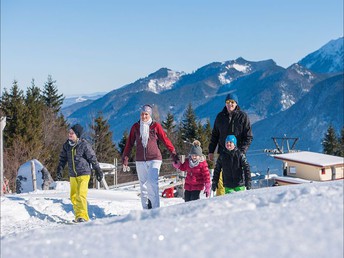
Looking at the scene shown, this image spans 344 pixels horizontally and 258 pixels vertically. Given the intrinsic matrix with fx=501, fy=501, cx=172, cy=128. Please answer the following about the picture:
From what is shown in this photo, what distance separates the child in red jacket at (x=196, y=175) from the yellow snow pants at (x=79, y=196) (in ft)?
4.79

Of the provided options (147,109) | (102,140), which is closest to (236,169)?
(147,109)

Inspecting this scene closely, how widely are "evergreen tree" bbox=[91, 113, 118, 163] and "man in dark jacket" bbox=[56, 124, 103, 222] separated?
4177 centimetres

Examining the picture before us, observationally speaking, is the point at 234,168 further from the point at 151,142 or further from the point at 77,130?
the point at 77,130

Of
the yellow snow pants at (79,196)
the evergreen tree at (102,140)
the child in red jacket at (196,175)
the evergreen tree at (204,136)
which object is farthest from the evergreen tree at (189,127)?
the yellow snow pants at (79,196)

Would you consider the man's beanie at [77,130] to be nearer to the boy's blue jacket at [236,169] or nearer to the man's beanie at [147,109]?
the man's beanie at [147,109]

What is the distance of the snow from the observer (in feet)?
8.39

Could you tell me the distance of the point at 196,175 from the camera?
8.02 m

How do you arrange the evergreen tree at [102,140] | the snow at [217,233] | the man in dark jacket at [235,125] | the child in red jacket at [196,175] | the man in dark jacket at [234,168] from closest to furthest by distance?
the snow at [217,233], the man in dark jacket at [234,168], the man in dark jacket at [235,125], the child in red jacket at [196,175], the evergreen tree at [102,140]

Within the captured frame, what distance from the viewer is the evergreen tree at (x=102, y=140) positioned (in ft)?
163

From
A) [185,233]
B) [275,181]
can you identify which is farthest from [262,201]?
[275,181]

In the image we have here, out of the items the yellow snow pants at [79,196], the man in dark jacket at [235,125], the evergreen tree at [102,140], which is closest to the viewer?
the man in dark jacket at [235,125]

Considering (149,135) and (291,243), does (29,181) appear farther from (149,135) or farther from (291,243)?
(291,243)

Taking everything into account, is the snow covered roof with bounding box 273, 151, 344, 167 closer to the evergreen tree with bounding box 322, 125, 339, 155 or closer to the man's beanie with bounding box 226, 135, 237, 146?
the man's beanie with bounding box 226, 135, 237, 146

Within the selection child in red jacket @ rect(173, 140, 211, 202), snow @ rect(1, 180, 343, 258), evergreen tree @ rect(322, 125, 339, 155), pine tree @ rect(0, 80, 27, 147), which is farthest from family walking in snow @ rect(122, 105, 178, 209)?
evergreen tree @ rect(322, 125, 339, 155)
